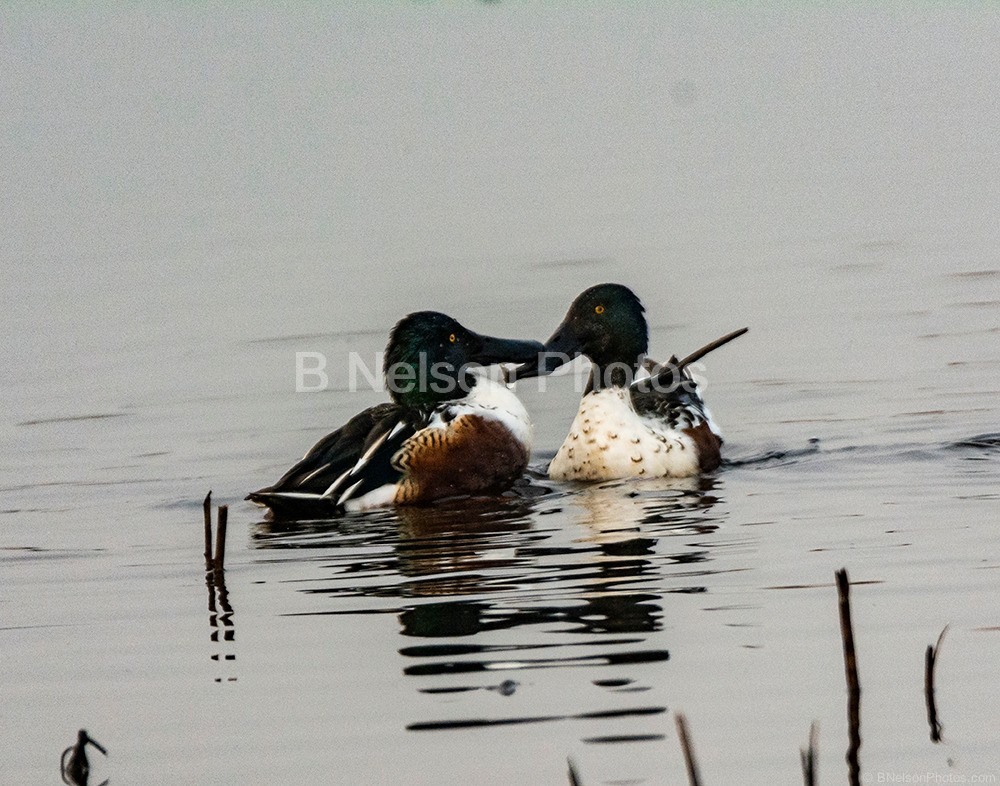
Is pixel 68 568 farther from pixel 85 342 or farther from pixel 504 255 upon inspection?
pixel 504 255

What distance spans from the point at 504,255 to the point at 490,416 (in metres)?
5.14

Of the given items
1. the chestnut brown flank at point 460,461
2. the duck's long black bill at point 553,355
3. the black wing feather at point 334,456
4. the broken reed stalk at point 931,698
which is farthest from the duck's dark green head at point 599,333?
the broken reed stalk at point 931,698

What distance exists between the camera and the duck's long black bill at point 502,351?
1081 centimetres

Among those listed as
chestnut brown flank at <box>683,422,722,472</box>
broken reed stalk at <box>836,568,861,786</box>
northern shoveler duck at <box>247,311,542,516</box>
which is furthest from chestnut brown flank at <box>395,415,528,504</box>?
broken reed stalk at <box>836,568,861,786</box>

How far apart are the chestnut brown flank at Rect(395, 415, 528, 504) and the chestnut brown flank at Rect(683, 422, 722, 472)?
91cm

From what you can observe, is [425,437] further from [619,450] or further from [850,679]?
[850,679]

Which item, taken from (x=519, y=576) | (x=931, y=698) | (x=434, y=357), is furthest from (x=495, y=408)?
(x=931, y=698)

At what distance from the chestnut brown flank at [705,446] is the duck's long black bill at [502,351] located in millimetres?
977

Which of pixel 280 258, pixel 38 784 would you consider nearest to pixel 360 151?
pixel 280 258

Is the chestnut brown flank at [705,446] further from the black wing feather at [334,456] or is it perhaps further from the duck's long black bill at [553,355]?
the black wing feather at [334,456]

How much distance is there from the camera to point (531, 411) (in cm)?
1244

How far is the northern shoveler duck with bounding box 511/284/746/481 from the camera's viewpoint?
1034cm

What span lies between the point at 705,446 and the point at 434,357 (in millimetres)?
1498

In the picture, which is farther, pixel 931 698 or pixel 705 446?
pixel 705 446
